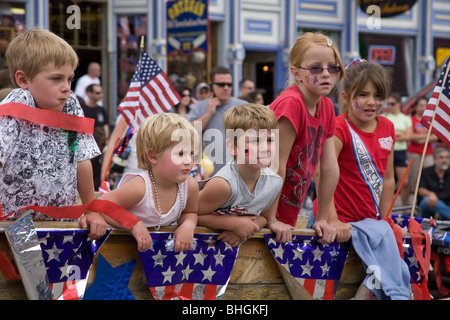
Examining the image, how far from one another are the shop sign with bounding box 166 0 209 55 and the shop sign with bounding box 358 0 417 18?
547 centimetres

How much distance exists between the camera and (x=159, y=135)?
3.08 m

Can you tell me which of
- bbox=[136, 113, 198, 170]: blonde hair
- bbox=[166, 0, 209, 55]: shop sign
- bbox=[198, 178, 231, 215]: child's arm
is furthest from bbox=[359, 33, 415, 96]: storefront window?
bbox=[136, 113, 198, 170]: blonde hair

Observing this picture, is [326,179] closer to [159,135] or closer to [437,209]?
[159,135]

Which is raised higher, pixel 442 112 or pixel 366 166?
pixel 442 112

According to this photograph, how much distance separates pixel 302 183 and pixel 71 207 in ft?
4.42

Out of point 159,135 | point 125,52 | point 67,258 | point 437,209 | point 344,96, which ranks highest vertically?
point 125,52

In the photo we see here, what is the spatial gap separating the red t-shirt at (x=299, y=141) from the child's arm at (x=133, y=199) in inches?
34.8

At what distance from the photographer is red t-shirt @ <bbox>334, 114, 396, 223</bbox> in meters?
4.06

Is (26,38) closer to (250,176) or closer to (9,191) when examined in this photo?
(9,191)

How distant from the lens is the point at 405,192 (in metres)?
10.5

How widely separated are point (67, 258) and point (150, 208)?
17.5 inches

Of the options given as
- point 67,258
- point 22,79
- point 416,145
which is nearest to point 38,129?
point 22,79

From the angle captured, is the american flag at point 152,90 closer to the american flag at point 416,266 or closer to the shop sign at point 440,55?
the american flag at point 416,266

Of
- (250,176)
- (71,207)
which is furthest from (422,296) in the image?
(71,207)
